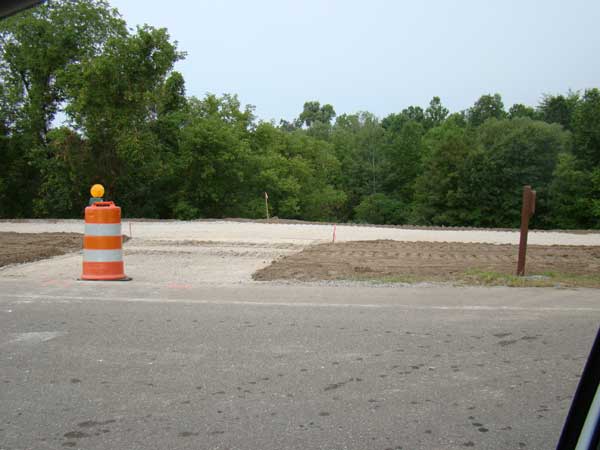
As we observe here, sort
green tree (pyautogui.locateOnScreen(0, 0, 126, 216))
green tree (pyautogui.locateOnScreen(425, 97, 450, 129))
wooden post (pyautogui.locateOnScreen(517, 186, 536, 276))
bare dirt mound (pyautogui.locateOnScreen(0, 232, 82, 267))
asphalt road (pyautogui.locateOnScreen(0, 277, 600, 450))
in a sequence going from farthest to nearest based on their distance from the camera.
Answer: green tree (pyautogui.locateOnScreen(425, 97, 450, 129))
green tree (pyautogui.locateOnScreen(0, 0, 126, 216))
bare dirt mound (pyautogui.locateOnScreen(0, 232, 82, 267))
wooden post (pyautogui.locateOnScreen(517, 186, 536, 276))
asphalt road (pyautogui.locateOnScreen(0, 277, 600, 450))

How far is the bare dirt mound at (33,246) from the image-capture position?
→ 11477 mm

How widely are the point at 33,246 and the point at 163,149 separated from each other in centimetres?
2474

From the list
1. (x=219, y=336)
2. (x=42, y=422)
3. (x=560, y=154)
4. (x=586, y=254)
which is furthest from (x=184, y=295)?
(x=560, y=154)

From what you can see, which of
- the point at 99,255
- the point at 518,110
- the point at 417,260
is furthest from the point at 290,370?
the point at 518,110

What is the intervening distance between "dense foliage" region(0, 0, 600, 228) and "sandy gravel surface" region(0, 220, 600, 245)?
13363mm

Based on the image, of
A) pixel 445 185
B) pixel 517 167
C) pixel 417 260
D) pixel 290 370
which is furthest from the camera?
Answer: pixel 445 185

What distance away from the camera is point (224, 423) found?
382 centimetres

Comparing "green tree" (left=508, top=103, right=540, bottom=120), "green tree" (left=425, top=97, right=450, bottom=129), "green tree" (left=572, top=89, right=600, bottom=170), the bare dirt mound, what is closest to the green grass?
the bare dirt mound

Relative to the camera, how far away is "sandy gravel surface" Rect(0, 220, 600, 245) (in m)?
16.6

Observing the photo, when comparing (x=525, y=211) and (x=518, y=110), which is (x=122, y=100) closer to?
(x=525, y=211)

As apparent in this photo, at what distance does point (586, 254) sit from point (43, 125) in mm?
33918

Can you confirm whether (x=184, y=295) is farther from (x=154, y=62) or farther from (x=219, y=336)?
(x=154, y=62)

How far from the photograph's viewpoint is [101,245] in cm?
891

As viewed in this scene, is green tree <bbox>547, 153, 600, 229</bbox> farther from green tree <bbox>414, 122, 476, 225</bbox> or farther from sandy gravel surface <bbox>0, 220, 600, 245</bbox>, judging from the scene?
sandy gravel surface <bbox>0, 220, 600, 245</bbox>
